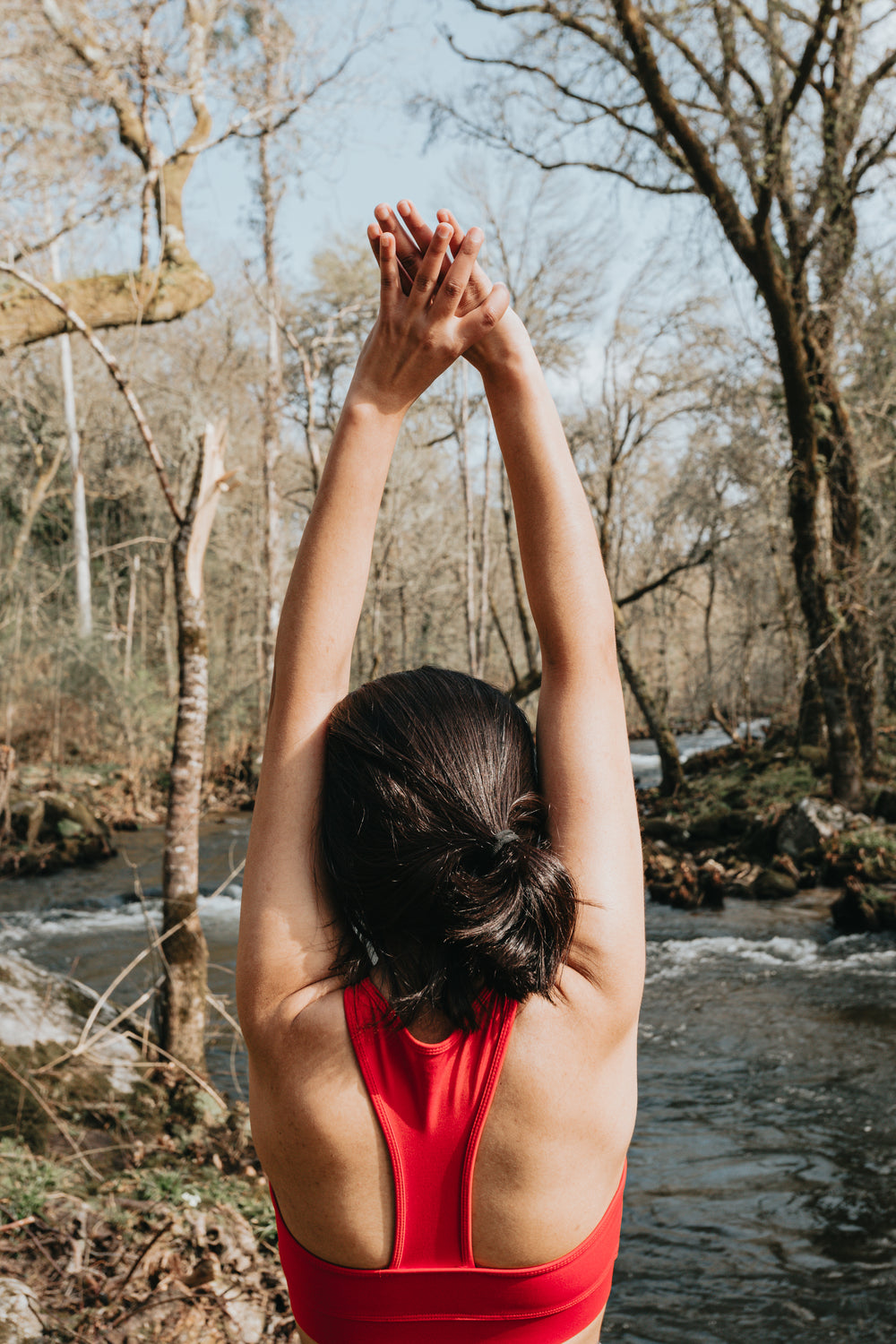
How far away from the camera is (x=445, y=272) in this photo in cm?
123

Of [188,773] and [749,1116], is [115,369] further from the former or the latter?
[749,1116]

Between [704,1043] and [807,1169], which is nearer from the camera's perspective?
[807,1169]

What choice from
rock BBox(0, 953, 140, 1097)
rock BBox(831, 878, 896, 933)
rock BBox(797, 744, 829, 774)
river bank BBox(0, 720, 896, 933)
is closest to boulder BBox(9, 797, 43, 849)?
river bank BBox(0, 720, 896, 933)

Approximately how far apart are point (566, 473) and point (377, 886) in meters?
0.61

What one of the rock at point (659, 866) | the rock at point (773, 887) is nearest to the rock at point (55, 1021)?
the rock at point (659, 866)

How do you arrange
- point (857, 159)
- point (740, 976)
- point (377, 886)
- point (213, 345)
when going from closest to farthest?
point (377, 886), point (740, 976), point (857, 159), point (213, 345)

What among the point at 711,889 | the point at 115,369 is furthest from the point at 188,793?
the point at 711,889

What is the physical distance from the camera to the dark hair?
1068mm

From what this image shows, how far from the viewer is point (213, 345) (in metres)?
20.9

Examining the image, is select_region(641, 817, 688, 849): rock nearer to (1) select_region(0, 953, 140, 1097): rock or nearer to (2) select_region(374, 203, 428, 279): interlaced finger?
(1) select_region(0, 953, 140, 1097): rock

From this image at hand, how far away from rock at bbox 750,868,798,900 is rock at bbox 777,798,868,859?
2.16 ft

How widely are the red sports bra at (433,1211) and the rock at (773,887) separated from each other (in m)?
9.62

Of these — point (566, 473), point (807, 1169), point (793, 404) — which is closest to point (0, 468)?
point (793, 404)

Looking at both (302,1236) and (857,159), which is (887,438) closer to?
(857,159)
